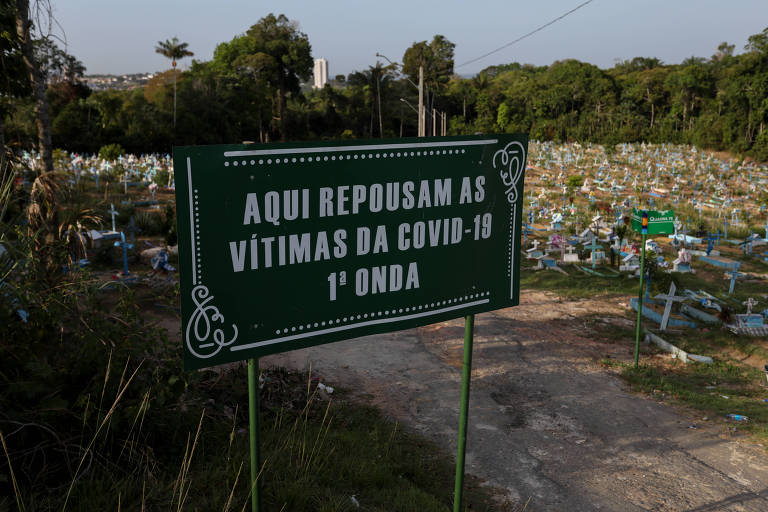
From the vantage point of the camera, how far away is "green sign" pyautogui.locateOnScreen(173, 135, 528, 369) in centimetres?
230

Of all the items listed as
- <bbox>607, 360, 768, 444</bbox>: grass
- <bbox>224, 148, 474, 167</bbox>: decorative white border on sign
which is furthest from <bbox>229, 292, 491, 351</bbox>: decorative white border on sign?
<bbox>607, 360, 768, 444</bbox>: grass

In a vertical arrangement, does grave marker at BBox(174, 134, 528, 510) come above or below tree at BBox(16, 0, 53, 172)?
below

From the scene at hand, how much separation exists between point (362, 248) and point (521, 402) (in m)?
4.71

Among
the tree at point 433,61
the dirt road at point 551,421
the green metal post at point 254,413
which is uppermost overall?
the tree at point 433,61

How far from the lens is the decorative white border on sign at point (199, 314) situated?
7.35 feet

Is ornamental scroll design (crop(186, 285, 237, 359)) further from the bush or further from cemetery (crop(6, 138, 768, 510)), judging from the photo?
the bush

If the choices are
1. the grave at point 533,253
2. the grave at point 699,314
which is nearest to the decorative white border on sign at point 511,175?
the grave at point 699,314

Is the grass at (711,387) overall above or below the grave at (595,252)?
below

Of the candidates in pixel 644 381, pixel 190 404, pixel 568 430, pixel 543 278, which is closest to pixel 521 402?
pixel 568 430

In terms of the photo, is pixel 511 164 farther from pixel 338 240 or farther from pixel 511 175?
pixel 338 240

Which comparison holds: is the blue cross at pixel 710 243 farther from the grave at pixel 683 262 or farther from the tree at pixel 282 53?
the tree at pixel 282 53

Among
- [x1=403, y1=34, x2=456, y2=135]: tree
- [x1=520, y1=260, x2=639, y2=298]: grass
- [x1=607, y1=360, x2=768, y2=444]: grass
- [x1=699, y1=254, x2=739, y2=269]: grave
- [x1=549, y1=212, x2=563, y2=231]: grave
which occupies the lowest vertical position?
[x1=607, y1=360, x2=768, y2=444]: grass

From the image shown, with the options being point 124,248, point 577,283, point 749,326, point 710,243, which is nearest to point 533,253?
point 577,283

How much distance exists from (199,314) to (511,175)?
178cm
